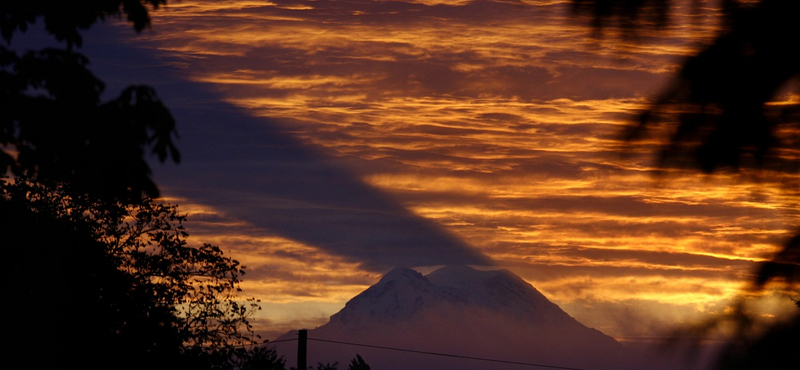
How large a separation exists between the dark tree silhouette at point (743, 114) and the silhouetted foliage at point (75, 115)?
10186 millimetres

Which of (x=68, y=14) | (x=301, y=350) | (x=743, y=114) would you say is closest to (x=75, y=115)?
(x=68, y=14)

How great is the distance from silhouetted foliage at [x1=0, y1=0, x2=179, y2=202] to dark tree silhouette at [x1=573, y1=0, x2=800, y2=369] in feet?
33.4

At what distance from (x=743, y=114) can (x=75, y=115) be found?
1199 centimetres

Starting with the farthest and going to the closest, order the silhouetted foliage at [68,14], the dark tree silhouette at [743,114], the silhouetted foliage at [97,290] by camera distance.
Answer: the silhouetted foliage at [97,290], the silhouetted foliage at [68,14], the dark tree silhouette at [743,114]

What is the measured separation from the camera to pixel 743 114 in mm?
2172

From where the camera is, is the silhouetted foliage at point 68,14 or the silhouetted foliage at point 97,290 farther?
the silhouetted foliage at point 97,290

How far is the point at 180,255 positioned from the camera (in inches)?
1244

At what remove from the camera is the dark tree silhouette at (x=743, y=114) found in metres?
2.14

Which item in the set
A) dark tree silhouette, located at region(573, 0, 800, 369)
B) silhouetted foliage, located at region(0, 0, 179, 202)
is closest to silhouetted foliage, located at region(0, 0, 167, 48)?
silhouetted foliage, located at region(0, 0, 179, 202)

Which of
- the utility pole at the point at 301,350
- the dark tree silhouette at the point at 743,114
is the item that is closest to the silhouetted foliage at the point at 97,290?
the utility pole at the point at 301,350

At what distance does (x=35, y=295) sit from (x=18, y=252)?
4.34ft

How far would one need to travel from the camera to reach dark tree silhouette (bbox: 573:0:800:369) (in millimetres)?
2139

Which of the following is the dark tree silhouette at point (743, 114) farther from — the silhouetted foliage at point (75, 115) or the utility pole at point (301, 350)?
the utility pole at point (301, 350)

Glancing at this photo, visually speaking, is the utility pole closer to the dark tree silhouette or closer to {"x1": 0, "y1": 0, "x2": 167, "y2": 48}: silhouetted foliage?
{"x1": 0, "y1": 0, "x2": 167, "y2": 48}: silhouetted foliage
